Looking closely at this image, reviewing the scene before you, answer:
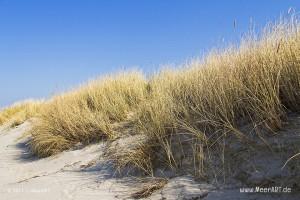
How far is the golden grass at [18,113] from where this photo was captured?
38.4ft

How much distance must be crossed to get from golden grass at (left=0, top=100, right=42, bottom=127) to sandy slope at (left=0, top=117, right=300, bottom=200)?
4.16 meters

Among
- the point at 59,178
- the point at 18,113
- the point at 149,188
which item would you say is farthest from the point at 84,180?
the point at 18,113

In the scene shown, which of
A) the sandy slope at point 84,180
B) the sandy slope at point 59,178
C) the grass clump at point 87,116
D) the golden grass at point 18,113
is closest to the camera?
the sandy slope at point 84,180

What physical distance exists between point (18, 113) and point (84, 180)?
9.05 meters

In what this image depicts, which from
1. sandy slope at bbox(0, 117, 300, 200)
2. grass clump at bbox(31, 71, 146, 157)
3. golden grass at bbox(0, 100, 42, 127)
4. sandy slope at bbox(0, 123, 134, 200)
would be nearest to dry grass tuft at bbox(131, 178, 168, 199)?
sandy slope at bbox(0, 117, 300, 200)

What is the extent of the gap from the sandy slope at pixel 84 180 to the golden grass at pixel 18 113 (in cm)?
416

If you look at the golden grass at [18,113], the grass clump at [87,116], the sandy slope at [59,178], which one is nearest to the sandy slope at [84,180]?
the sandy slope at [59,178]

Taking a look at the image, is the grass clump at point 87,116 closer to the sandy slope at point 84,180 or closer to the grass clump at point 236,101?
the sandy slope at point 84,180

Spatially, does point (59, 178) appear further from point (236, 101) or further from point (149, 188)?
point (236, 101)

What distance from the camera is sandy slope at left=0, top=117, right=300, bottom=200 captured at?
347 centimetres

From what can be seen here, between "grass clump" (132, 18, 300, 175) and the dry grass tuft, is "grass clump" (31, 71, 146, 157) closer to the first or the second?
"grass clump" (132, 18, 300, 175)

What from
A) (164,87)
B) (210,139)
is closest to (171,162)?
(210,139)

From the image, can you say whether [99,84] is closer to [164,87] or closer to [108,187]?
[164,87]

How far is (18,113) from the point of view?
13.1 m
